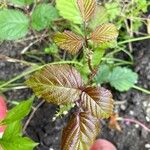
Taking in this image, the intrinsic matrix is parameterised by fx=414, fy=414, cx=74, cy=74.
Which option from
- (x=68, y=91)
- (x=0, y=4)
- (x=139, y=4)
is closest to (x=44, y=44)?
(x=0, y=4)

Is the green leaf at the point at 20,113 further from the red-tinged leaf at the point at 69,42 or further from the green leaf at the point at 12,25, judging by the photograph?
the green leaf at the point at 12,25

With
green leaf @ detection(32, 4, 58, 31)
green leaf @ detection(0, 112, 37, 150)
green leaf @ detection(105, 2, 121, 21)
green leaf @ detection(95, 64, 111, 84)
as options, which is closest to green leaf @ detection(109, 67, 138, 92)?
green leaf @ detection(95, 64, 111, 84)

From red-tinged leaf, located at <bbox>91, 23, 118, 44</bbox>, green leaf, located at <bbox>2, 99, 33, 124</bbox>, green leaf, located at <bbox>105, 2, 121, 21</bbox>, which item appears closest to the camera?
green leaf, located at <bbox>2, 99, 33, 124</bbox>

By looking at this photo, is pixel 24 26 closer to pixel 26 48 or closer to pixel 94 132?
pixel 26 48

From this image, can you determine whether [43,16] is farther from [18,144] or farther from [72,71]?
[18,144]

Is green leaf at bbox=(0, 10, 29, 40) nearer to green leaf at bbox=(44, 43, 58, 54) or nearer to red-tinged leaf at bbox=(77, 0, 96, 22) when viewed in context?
green leaf at bbox=(44, 43, 58, 54)
